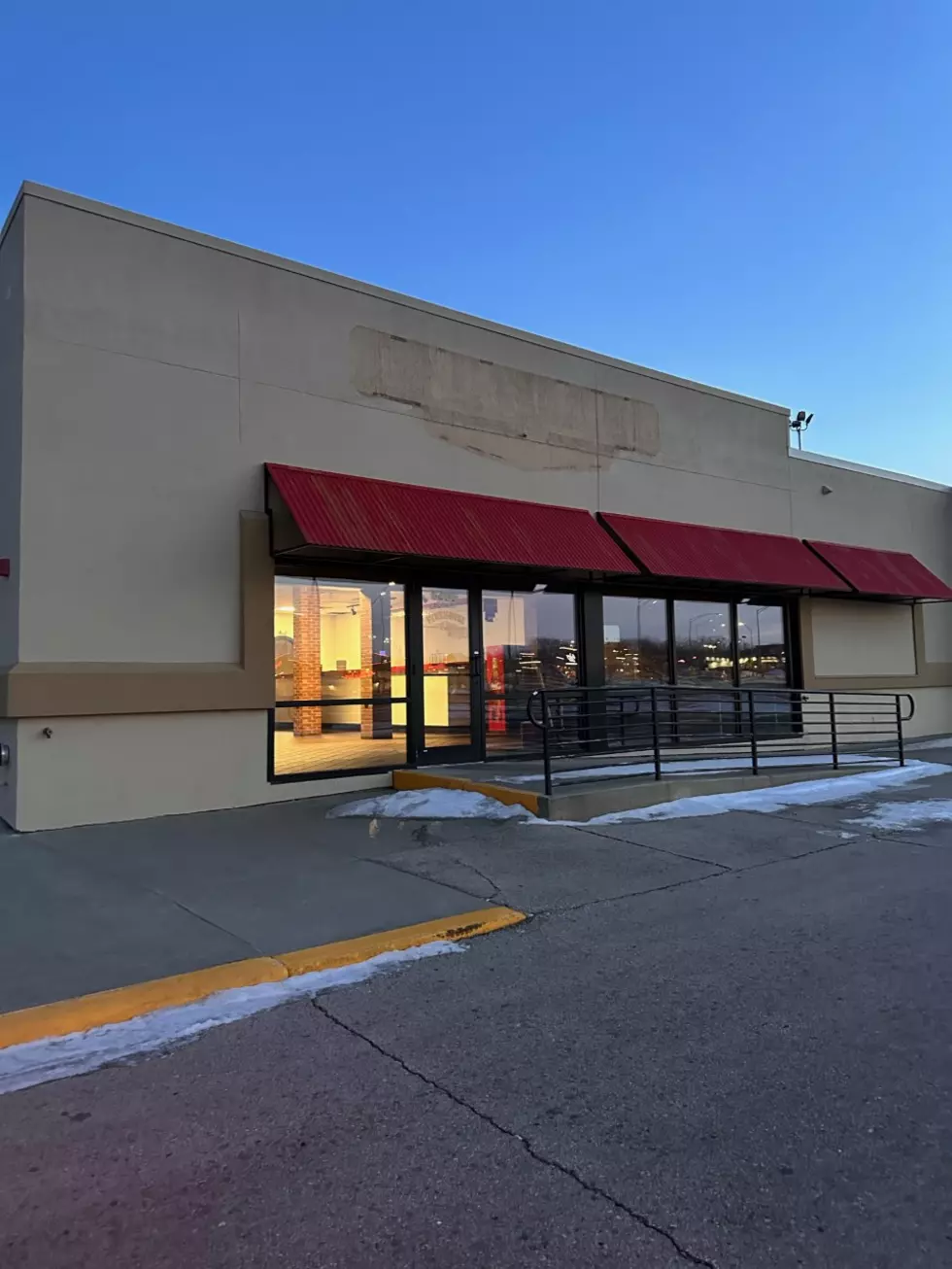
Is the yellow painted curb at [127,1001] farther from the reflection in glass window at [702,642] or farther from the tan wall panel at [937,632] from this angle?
the tan wall panel at [937,632]

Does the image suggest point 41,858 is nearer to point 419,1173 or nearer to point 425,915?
point 425,915

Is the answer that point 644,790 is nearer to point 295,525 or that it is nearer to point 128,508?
point 295,525

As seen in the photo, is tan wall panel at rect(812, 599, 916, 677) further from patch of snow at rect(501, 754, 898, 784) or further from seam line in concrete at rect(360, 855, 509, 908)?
seam line in concrete at rect(360, 855, 509, 908)

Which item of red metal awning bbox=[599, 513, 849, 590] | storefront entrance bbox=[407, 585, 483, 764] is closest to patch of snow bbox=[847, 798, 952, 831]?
red metal awning bbox=[599, 513, 849, 590]

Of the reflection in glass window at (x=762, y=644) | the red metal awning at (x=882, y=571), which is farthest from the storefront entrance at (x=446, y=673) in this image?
the red metal awning at (x=882, y=571)

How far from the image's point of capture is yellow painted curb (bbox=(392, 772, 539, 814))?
8.55 m

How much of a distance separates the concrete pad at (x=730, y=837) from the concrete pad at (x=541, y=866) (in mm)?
264

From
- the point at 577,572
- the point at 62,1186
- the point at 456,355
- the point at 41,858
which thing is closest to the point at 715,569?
the point at 577,572

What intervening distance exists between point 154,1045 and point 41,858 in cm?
398

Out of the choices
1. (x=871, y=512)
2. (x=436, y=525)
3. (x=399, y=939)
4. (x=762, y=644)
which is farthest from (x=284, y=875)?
(x=871, y=512)

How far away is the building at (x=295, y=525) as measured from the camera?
8484 mm

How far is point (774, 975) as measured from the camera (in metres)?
4.48

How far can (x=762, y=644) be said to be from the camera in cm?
1505

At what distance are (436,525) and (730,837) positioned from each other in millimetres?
4676
